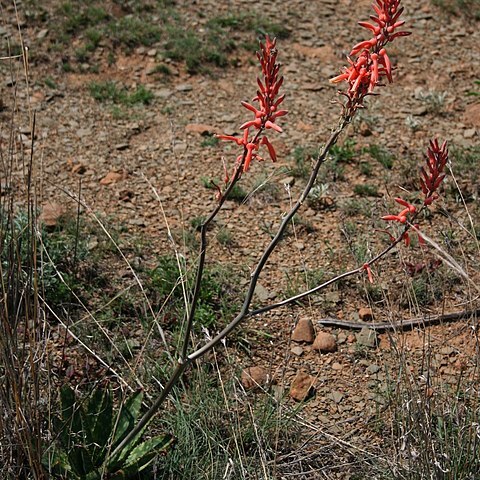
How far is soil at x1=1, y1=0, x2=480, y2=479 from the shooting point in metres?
3.96

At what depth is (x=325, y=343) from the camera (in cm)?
415

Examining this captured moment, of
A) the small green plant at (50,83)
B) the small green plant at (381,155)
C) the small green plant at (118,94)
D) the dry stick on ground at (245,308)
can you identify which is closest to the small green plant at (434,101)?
the small green plant at (381,155)

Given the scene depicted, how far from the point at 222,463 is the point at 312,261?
1618mm

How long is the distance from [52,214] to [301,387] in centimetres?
182

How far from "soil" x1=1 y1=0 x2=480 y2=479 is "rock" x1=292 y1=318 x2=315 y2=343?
0.04 meters

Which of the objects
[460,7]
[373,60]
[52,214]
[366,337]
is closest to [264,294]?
[366,337]

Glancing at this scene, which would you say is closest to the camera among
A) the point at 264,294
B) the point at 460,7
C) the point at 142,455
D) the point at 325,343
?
the point at 142,455

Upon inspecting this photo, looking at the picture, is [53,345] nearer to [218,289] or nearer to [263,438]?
[218,289]

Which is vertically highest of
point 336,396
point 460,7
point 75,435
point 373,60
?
point 373,60

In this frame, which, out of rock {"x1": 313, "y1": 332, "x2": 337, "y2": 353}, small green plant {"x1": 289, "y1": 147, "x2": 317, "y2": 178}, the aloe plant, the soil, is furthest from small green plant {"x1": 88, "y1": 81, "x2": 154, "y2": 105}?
the aloe plant

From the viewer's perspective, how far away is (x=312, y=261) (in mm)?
4676

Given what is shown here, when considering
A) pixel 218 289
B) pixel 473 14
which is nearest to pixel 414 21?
pixel 473 14

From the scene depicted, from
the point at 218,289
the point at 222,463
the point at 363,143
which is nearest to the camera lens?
the point at 222,463

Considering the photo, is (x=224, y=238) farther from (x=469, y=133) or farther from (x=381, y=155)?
(x=469, y=133)
